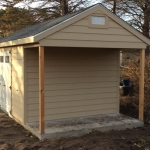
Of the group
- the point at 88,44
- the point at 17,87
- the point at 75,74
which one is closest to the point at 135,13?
the point at 75,74

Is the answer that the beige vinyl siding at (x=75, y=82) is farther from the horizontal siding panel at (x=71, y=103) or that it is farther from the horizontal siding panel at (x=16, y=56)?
the horizontal siding panel at (x=16, y=56)

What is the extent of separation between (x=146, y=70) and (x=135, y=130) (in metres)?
2.72

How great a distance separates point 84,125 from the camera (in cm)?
697

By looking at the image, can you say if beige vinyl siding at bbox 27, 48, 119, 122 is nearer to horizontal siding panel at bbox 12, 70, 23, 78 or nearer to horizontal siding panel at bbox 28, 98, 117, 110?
horizontal siding panel at bbox 28, 98, 117, 110

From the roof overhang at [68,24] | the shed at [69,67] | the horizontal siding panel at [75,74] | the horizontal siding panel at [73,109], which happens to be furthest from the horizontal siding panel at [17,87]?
the roof overhang at [68,24]

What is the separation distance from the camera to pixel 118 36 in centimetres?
697

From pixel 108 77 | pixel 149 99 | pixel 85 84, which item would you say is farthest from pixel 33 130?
pixel 149 99

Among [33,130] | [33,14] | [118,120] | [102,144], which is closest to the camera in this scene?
[102,144]

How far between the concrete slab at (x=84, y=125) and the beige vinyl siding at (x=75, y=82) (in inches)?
11.2

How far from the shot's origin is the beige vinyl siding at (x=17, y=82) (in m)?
7.29

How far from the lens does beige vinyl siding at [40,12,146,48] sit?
626 centimetres

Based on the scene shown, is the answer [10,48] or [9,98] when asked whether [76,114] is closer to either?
[9,98]

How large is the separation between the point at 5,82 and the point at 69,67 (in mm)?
2605

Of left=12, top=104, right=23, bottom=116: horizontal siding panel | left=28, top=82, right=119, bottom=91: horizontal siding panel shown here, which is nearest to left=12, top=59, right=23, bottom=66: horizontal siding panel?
left=28, top=82, right=119, bottom=91: horizontal siding panel
